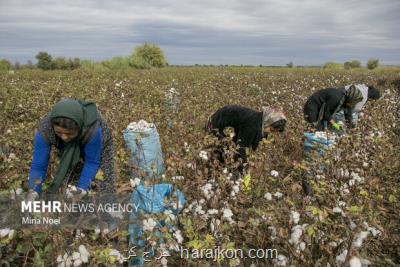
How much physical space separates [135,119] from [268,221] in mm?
3792

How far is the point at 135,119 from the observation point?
5.39 metres

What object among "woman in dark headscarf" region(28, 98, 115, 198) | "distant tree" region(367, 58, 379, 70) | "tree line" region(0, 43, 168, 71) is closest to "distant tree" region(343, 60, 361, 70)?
"distant tree" region(367, 58, 379, 70)

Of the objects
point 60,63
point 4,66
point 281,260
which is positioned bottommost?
point 281,260

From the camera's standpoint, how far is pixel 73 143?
2523 mm

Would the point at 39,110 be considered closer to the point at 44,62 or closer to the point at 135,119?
the point at 135,119

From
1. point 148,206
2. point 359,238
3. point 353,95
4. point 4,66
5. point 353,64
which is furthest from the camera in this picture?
point 353,64

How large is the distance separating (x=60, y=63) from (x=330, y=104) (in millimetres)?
27974

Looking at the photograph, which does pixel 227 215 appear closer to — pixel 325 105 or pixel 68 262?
pixel 68 262

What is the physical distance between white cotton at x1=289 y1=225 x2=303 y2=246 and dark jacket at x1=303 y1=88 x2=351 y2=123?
3363 mm

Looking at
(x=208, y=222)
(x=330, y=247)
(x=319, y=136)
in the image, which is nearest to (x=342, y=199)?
(x=330, y=247)

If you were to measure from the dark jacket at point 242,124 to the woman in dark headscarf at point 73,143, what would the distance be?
3.25 ft

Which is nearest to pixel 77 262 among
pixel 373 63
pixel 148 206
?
pixel 148 206

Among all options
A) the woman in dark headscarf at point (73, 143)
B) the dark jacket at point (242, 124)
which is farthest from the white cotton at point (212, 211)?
the dark jacket at point (242, 124)

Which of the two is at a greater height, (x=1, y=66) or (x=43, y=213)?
(x=1, y=66)
